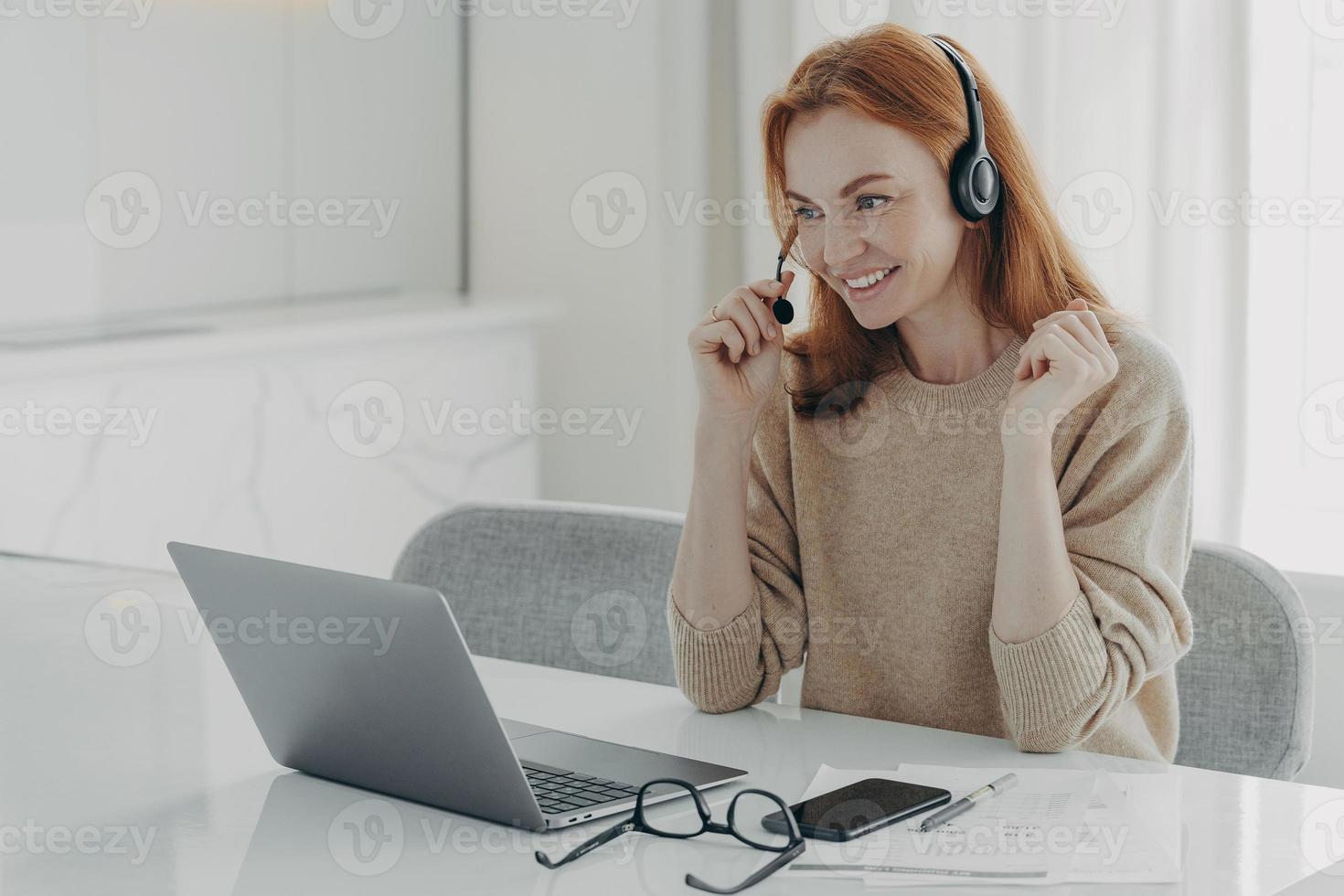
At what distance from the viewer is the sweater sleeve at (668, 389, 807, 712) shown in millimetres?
1327

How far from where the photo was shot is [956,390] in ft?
4.73

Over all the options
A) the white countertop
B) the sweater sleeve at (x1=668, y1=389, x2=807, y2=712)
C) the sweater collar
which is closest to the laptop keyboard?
the sweater sleeve at (x1=668, y1=389, x2=807, y2=712)

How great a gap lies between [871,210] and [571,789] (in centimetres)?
60

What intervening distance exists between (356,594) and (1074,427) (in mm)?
681

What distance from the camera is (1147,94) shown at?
2.45m

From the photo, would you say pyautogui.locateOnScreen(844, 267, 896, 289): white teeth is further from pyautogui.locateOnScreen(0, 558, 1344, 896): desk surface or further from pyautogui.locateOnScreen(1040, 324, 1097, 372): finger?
pyautogui.locateOnScreen(0, 558, 1344, 896): desk surface

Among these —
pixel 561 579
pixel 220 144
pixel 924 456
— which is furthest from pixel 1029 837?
pixel 220 144

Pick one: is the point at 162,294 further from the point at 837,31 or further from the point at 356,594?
the point at 356,594

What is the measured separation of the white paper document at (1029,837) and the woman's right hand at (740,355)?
17.3 inches

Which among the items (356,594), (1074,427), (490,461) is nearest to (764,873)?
(356,594)

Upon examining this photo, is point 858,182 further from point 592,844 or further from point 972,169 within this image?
point 592,844

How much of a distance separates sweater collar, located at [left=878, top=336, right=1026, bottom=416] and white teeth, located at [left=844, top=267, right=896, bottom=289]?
13cm

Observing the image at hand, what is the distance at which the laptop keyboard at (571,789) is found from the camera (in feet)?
3.34

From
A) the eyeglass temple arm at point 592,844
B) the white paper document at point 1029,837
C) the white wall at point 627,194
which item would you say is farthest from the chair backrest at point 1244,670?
the white wall at point 627,194
